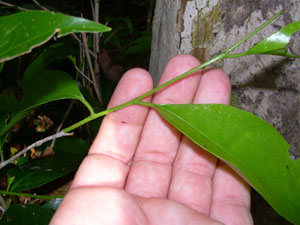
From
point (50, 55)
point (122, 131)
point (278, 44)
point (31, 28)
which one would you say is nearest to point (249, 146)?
point (278, 44)

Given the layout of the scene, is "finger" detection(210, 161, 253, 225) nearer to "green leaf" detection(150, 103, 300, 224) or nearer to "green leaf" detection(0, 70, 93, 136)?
"green leaf" detection(150, 103, 300, 224)

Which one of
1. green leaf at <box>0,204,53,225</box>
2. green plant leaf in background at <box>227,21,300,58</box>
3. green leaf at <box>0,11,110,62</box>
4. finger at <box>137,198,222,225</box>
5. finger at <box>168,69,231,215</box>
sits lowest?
green leaf at <box>0,204,53,225</box>

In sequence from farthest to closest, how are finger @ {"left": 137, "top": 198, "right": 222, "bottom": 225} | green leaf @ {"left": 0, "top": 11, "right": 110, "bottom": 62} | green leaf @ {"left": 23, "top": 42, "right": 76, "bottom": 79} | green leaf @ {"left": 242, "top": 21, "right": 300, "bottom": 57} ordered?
green leaf @ {"left": 23, "top": 42, "right": 76, "bottom": 79} < finger @ {"left": 137, "top": 198, "right": 222, "bottom": 225} < green leaf @ {"left": 242, "top": 21, "right": 300, "bottom": 57} < green leaf @ {"left": 0, "top": 11, "right": 110, "bottom": 62}

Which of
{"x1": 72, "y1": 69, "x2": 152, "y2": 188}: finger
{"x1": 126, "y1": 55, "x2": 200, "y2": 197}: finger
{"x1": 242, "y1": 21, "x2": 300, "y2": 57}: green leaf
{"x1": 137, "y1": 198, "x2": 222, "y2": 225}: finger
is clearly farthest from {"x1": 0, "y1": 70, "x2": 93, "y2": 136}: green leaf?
{"x1": 242, "y1": 21, "x2": 300, "y2": 57}: green leaf

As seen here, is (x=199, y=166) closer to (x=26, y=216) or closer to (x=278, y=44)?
(x=278, y=44)

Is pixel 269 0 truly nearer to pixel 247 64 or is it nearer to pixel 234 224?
pixel 247 64

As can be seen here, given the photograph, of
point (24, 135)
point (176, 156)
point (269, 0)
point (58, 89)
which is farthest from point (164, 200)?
point (24, 135)

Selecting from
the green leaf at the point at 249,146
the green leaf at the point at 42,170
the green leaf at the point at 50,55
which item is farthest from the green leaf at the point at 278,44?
the green leaf at the point at 50,55
